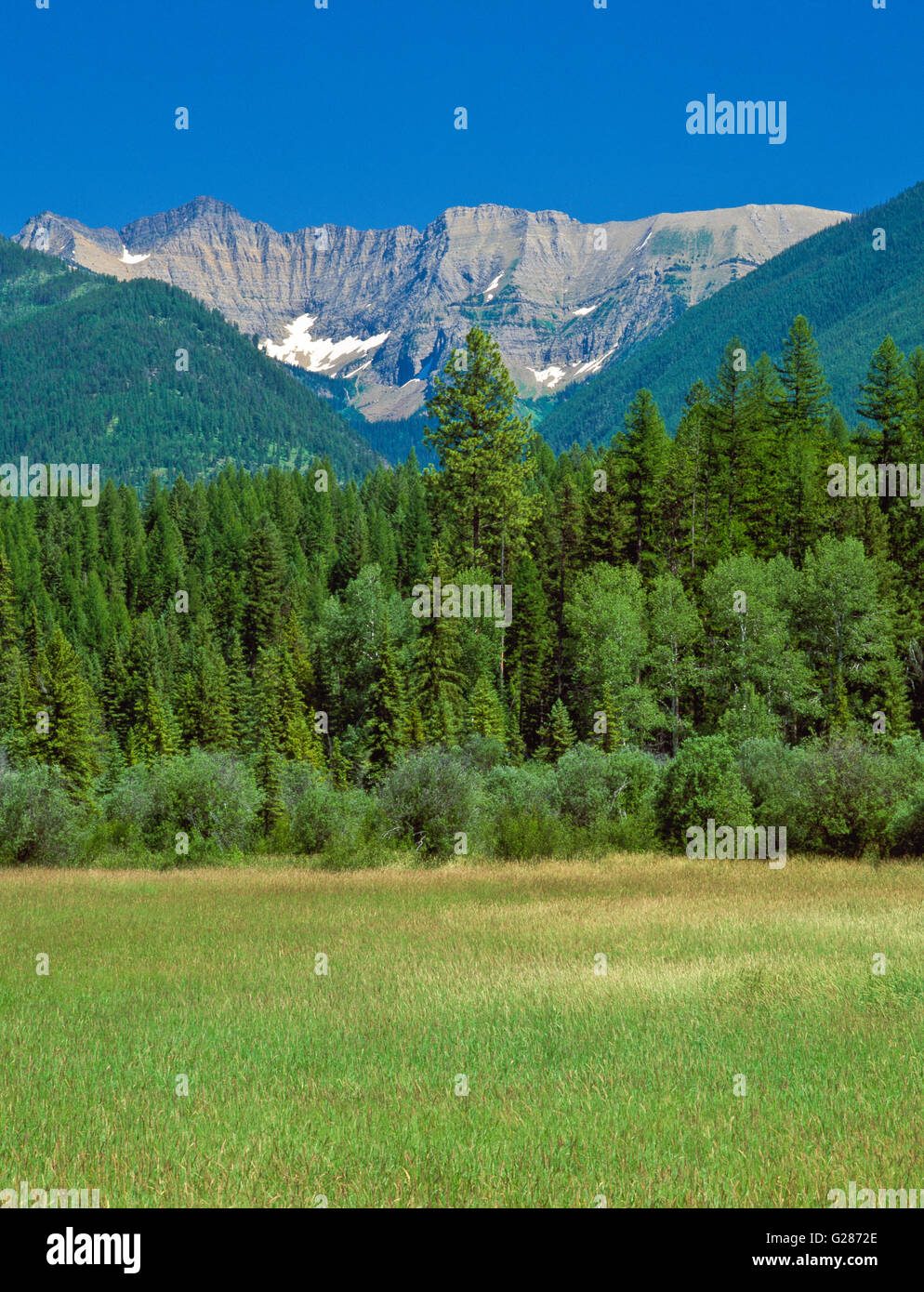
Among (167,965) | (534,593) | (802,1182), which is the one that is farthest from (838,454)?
(802,1182)

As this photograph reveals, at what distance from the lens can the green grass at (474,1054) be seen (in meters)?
7.59

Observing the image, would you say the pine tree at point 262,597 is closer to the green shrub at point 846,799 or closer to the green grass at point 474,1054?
the green shrub at point 846,799

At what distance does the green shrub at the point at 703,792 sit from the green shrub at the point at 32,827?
63.2 feet

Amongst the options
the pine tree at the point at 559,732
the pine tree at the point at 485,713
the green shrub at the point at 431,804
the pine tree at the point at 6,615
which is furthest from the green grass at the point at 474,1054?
the pine tree at the point at 6,615

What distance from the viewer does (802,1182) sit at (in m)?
7.32

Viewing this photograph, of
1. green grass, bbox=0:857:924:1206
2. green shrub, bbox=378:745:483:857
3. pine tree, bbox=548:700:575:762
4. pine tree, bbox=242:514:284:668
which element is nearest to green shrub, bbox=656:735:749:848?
green shrub, bbox=378:745:483:857

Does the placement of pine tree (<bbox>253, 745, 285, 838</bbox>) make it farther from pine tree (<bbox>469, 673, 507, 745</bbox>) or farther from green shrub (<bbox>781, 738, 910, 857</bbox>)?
green shrub (<bbox>781, 738, 910, 857</bbox>)

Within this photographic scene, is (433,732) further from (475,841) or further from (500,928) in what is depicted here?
(500,928)

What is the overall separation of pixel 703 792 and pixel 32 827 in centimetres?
2142

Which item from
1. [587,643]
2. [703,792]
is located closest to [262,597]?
[587,643]

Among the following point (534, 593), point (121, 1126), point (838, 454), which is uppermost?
point (838, 454)

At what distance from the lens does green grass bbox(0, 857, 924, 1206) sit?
7586mm

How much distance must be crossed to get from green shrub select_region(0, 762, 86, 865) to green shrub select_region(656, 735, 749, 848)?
1927cm
